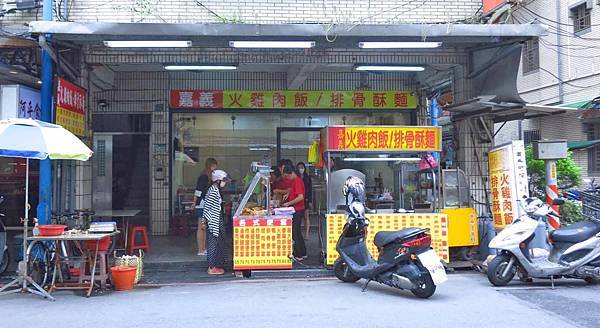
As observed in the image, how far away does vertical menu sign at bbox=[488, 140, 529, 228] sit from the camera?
26.7 feet

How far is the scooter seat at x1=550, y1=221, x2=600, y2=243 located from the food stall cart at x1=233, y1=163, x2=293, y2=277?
153 inches

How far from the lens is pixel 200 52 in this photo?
8.96 m

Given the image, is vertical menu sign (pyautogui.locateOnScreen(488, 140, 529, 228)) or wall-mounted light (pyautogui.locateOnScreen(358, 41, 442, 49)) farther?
vertical menu sign (pyautogui.locateOnScreen(488, 140, 529, 228))

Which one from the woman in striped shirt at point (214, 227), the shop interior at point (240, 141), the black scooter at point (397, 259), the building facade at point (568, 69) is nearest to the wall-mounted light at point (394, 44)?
the black scooter at point (397, 259)

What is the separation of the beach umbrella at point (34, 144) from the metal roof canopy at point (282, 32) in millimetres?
1386

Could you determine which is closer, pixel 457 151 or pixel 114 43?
pixel 114 43

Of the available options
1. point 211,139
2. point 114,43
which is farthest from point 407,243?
point 211,139

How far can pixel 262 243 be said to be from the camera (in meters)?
8.15

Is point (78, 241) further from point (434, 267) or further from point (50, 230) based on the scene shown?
point (434, 267)

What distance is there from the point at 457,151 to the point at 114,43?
6134 mm

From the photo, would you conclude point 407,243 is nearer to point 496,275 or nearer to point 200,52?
point 496,275

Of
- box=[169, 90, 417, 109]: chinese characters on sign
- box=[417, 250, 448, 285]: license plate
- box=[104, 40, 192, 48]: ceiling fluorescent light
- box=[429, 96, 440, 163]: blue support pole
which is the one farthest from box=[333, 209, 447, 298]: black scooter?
box=[429, 96, 440, 163]: blue support pole

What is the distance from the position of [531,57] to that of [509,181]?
1414 centimetres

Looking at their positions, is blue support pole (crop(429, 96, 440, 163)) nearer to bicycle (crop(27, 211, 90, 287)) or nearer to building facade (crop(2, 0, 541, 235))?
building facade (crop(2, 0, 541, 235))
